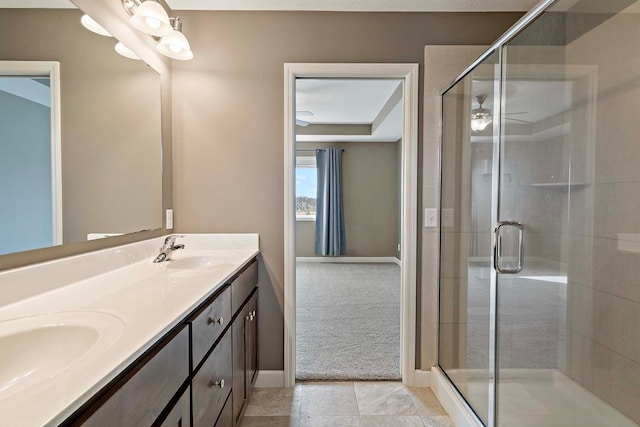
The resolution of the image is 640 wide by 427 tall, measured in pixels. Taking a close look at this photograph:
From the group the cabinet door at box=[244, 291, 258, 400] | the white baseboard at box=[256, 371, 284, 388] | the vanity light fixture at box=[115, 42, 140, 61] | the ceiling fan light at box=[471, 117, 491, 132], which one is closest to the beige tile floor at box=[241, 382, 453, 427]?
the white baseboard at box=[256, 371, 284, 388]

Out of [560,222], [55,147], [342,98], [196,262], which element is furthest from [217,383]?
[342,98]

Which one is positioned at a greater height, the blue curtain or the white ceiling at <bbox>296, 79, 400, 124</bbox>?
the white ceiling at <bbox>296, 79, 400, 124</bbox>

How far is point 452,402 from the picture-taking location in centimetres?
181

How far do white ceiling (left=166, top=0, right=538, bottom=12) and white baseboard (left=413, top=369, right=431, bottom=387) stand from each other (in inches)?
94.9

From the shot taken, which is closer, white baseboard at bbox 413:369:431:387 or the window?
white baseboard at bbox 413:369:431:387

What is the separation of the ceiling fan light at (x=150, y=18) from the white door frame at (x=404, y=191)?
74 centimetres

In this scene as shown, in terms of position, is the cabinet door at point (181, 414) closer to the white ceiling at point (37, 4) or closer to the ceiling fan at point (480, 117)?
the white ceiling at point (37, 4)

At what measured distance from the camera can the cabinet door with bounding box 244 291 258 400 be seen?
5.77ft

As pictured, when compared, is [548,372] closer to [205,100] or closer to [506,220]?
[506,220]

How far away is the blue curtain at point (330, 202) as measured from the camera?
20.4 feet

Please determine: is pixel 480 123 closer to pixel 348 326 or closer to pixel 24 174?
pixel 24 174

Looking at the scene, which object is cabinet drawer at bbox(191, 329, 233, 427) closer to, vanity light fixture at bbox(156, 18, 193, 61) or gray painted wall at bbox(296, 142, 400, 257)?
vanity light fixture at bbox(156, 18, 193, 61)

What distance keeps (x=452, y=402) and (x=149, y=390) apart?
1702 millimetres

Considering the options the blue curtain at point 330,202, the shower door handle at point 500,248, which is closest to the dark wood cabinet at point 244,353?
the shower door handle at point 500,248
